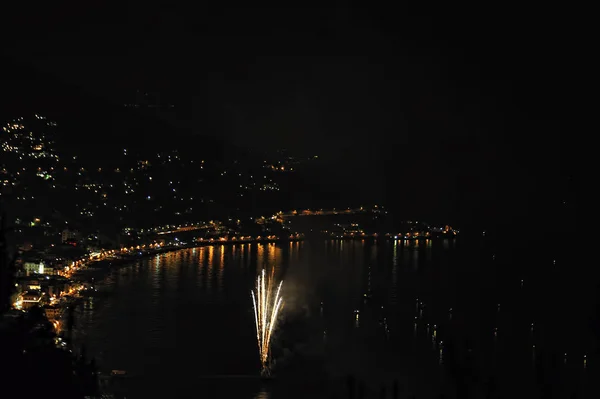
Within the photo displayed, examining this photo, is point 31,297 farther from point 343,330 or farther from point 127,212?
point 127,212

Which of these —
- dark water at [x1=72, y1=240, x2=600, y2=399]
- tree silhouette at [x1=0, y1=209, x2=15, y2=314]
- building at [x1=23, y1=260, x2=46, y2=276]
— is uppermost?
A: tree silhouette at [x1=0, y1=209, x2=15, y2=314]

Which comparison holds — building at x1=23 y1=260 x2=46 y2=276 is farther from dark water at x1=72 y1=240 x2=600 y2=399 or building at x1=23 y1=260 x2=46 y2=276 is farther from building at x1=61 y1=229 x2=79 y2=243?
building at x1=61 y1=229 x2=79 y2=243

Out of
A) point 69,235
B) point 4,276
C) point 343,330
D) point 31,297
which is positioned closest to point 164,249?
point 69,235

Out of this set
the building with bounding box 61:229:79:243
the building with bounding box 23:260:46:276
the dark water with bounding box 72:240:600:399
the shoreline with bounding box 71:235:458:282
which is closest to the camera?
the dark water with bounding box 72:240:600:399

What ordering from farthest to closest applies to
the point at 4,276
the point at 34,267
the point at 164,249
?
the point at 164,249 → the point at 34,267 → the point at 4,276

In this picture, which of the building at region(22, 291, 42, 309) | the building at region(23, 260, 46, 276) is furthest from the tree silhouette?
the building at region(23, 260, 46, 276)

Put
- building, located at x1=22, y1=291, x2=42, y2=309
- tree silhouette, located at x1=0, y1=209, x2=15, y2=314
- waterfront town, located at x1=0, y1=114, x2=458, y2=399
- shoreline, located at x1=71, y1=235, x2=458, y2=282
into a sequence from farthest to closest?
1. shoreline, located at x1=71, y1=235, x2=458, y2=282
2. waterfront town, located at x1=0, y1=114, x2=458, y2=399
3. building, located at x1=22, y1=291, x2=42, y2=309
4. tree silhouette, located at x1=0, y1=209, x2=15, y2=314

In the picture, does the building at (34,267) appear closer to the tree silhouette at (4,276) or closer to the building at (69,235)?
the building at (69,235)

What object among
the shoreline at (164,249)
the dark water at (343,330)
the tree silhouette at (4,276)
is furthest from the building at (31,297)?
the tree silhouette at (4,276)

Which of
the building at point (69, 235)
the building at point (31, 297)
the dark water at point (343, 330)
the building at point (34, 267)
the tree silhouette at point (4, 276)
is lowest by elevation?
the dark water at point (343, 330)

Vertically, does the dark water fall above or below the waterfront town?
below
